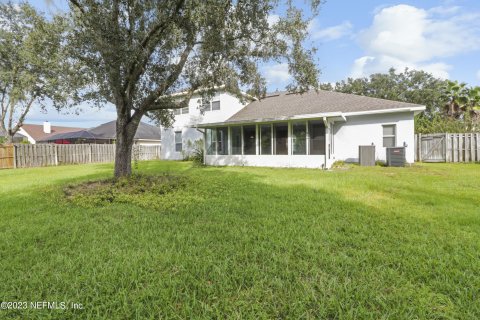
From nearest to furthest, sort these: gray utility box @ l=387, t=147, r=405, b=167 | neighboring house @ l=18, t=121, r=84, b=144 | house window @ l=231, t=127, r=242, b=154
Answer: gray utility box @ l=387, t=147, r=405, b=167
house window @ l=231, t=127, r=242, b=154
neighboring house @ l=18, t=121, r=84, b=144

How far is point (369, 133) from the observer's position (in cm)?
1259

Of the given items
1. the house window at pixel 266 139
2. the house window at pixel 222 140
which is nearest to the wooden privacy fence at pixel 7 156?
the house window at pixel 222 140

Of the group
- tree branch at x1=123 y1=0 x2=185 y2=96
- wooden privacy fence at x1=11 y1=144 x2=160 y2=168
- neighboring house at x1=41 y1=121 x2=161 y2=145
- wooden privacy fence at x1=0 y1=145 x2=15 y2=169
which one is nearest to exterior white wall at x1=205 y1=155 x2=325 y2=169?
wooden privacy fence at x1=11 y1=144 x2=160 y2=168

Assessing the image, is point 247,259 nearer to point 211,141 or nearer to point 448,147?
point 211,141

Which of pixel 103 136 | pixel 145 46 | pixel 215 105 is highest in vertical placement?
pixel 215 105

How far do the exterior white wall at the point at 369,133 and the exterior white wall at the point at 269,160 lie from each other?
8.26 ft

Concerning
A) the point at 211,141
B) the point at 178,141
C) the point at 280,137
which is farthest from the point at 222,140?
the point at 178,141

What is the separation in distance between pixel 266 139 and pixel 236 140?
1.85 m

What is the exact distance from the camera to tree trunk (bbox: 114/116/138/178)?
660 cm

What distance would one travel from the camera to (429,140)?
13.9 meters

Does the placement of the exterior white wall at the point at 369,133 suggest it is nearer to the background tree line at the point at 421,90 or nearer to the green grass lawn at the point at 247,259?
the green grass lawn at the point at 247,259

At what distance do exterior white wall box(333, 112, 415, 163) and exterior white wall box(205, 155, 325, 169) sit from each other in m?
2.52

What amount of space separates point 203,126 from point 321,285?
12496mm

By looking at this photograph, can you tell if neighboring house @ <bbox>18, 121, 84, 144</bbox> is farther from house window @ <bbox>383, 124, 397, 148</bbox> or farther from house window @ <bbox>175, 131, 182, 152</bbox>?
house window @ <bbox>383, 124, 397, 148</bbox>
